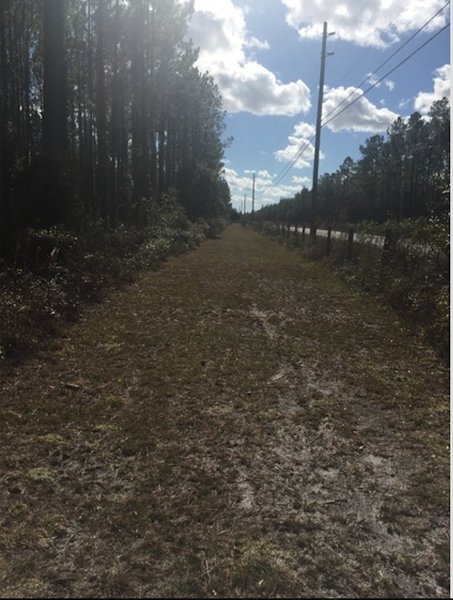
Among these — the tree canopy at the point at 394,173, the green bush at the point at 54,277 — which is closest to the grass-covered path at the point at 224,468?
the green bush at the point at 54,277

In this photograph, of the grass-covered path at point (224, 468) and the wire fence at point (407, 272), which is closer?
the grass-covered path at point (224, 468)

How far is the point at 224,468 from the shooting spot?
Answer: 3.46m

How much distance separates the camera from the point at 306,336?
742 centimetres

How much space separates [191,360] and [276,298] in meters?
5.09

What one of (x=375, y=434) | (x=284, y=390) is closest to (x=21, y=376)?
(x=284, y=390)

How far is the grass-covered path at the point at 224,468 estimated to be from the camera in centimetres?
242

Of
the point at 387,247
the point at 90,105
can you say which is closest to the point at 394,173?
the point at 90,105

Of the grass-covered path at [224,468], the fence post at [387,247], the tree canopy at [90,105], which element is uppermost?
the tree canopy at [90,105]

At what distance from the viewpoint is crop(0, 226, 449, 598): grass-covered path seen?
2424mm

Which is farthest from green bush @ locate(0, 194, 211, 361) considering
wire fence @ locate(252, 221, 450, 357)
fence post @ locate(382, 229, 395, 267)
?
fence post @ locate(382, 229, 395, 267)

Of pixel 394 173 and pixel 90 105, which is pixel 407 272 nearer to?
pixel 90 105

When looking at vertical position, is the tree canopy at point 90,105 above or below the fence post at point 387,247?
above

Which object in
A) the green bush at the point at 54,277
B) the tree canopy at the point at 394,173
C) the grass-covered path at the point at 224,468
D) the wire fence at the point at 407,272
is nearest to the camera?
the grass-covered path at the point at 224,468

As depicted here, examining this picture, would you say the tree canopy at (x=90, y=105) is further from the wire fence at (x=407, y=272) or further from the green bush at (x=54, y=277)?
the wire fence at (x=407, y=272)
